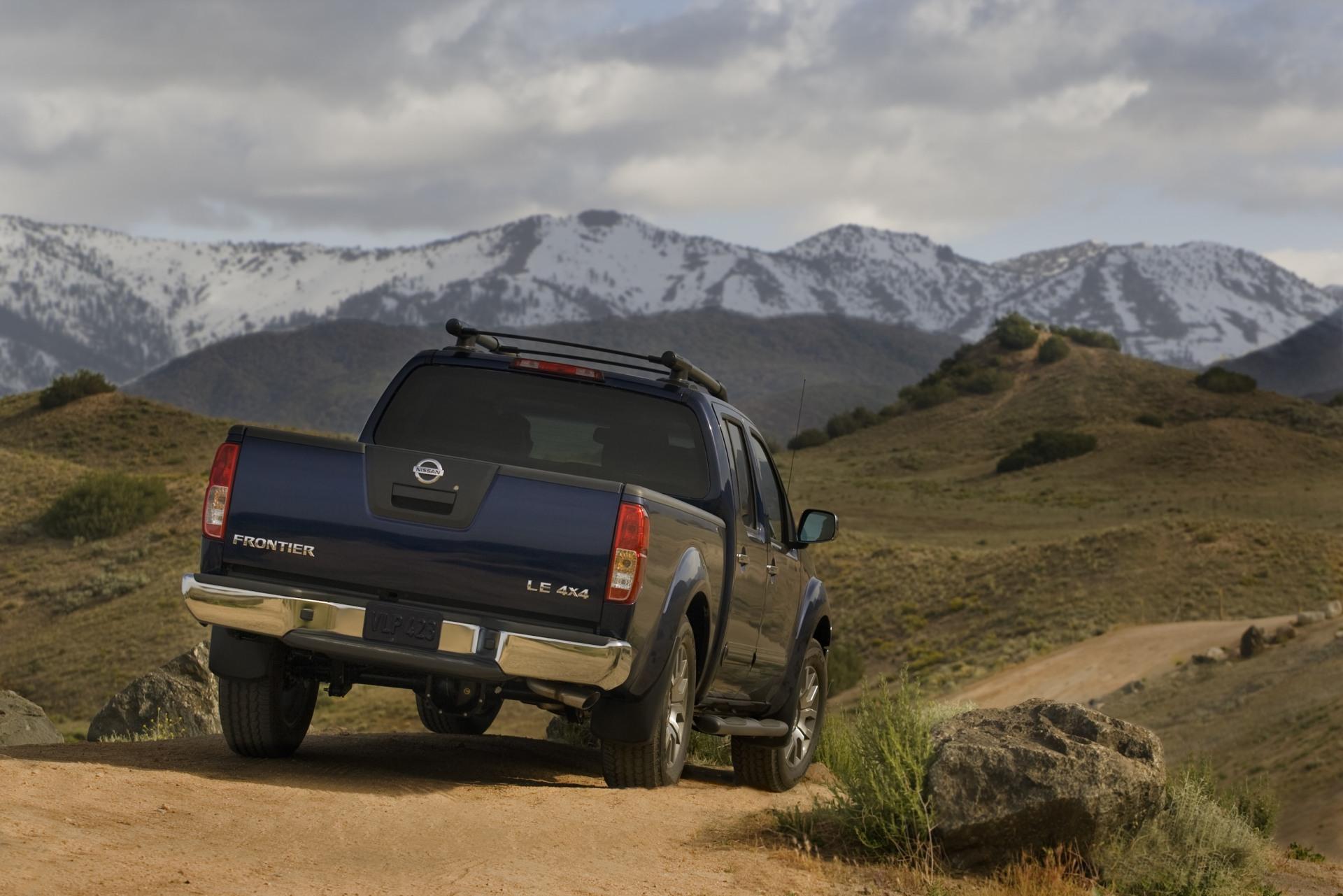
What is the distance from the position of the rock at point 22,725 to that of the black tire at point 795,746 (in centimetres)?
Answer: 623

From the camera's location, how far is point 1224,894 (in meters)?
7.37

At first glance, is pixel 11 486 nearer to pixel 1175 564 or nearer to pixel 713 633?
pixel 1175 564

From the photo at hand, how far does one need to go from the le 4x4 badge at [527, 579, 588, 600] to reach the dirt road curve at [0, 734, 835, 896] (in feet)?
3.28

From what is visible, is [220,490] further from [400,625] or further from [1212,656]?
[1212,656]

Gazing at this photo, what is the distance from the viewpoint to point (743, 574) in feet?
28.4

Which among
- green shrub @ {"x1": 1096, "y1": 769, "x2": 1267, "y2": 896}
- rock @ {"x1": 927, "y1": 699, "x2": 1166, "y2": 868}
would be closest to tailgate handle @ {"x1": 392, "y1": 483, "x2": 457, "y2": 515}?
rock @ {"x1": 927, "y1": 699, "x2": 1166, "y2": 868}

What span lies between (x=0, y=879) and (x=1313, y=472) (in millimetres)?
85276

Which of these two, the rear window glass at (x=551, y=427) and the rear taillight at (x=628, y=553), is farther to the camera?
the rear window glass at (x=551, y=427)

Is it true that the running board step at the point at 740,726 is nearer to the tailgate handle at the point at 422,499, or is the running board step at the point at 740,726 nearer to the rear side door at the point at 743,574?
the rear side door at the point at 743,574

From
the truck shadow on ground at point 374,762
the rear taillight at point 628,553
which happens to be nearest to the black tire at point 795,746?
the truck shadow on ground at point 374,762

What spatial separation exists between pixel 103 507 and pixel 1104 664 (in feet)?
110

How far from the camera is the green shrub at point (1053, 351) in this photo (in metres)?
120

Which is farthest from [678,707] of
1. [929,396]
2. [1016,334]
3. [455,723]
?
[1016,334]

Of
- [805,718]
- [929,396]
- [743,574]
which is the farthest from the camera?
[929,396]
